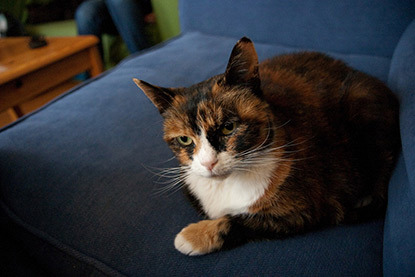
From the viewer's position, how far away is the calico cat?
0.70 metres

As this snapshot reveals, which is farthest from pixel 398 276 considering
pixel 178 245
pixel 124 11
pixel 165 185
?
pixel 124 11

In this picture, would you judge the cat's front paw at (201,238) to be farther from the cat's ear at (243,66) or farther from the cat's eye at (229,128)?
the cat's ear at (243,66)

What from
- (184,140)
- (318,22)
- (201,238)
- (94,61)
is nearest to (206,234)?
(201,238)

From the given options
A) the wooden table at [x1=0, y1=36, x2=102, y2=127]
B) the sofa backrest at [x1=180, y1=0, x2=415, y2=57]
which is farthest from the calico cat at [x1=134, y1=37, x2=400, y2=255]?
the wooden table at [x1=0, y1=36, x2=102, y2=127]

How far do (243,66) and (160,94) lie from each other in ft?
0.79

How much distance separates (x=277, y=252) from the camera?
71 centimetres

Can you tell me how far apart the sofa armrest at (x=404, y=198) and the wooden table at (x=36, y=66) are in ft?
6.37

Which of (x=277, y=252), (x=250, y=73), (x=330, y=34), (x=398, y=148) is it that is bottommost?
(x=277, y=252)

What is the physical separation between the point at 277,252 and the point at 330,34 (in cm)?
119

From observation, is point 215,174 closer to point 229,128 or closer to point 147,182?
point 229,128

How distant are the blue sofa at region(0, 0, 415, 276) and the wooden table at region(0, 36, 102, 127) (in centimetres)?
58

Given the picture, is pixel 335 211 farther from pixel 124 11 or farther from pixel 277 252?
pixel 124 11

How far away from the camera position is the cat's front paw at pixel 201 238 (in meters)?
0.71

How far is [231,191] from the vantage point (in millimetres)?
795
